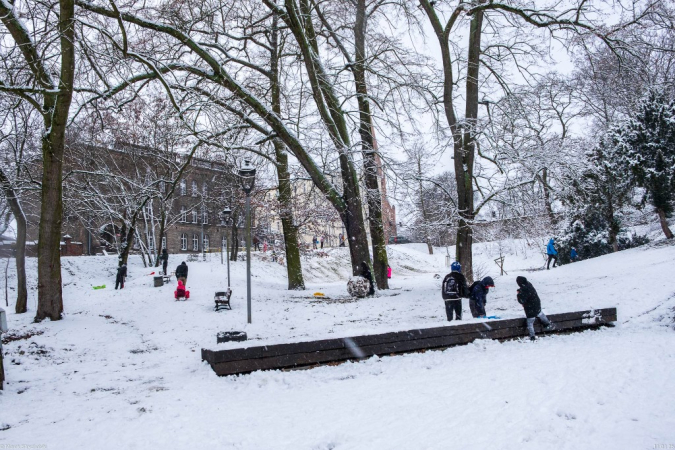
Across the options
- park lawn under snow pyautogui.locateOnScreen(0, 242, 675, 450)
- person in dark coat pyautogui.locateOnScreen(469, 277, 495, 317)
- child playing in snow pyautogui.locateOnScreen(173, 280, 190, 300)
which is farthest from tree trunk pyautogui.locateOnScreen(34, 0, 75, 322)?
person in dark coat pyautogui.locateOnScreen(469, 277, 495, 317)

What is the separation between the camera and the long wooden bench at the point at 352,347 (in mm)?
6344

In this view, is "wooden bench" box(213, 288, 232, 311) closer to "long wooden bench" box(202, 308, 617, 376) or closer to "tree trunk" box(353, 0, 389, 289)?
"tree trunk" box(353, 0, 389, 289)

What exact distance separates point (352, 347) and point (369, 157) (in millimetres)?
11091

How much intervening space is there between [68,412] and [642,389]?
661 cm

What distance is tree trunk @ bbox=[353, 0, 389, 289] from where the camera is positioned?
16.7 m

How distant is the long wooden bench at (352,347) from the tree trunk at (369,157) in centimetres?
872

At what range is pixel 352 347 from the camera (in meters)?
7.08

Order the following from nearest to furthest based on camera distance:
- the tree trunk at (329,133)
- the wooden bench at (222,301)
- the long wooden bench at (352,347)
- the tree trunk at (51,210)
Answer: the long wooden bench at (352,347)
the tree trunk at (51,210)
the tree trunk at (329,133)
the wooden bench at (222,301)

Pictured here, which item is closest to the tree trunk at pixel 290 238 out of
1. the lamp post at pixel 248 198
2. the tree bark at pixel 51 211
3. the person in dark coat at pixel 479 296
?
the lamp post at pixel 248 198

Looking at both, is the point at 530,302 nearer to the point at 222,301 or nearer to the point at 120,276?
the point at 222,301

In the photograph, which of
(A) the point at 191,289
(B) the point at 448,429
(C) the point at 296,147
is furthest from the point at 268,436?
(A) the point at 191,289

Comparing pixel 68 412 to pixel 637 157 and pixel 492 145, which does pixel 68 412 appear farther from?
pixel 637 157

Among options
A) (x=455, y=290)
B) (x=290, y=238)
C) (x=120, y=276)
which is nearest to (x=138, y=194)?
(x=290, y=238)

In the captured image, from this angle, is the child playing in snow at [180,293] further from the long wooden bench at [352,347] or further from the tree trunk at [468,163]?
the long wooden bench at [352,347]
